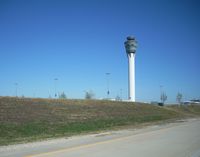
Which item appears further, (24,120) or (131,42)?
(131,42)

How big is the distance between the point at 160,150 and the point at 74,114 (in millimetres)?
27568

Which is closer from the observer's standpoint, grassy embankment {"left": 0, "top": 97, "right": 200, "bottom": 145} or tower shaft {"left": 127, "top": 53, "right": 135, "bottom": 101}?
grassy embankment {"left": 0, "top": 97, "right": 200, "bottom": 145}

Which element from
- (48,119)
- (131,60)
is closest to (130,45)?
(131,60)

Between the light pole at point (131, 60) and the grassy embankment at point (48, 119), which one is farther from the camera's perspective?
the light pole at point (131, 60)

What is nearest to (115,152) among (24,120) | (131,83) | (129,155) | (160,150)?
(129,155)

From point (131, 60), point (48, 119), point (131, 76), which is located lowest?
point (48, 119)

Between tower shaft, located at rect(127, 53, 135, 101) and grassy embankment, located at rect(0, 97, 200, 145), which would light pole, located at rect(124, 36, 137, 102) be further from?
grassy embankment, located at rect(0, 97, 200, 145)

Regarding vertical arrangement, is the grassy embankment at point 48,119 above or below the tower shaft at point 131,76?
below

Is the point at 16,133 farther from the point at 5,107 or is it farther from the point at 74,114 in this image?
the point at 74,114

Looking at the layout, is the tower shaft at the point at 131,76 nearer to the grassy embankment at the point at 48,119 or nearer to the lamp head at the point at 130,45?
the lamp head at the point at 130,45

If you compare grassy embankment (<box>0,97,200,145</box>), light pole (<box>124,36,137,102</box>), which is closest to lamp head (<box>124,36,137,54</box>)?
light pole (<box>124,36,137,102</box>)

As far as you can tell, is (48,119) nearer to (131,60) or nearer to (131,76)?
(131,76)

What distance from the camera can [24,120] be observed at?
107 feet

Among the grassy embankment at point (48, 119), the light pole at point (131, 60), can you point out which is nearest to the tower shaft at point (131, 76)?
the light pole at point (131, 60)
